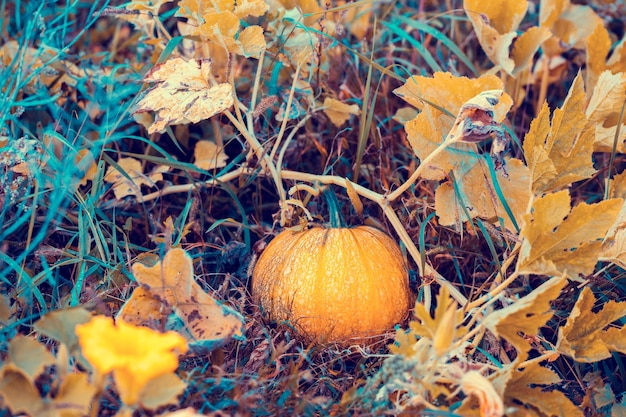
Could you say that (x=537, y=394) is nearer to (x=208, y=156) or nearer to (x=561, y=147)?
(x=561, y=147)

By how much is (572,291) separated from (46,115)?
1454mm

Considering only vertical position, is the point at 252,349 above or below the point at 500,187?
below

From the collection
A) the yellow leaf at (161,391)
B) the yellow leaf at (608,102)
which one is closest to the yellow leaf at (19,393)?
the yellow leaf at (161,391)

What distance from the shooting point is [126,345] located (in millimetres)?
703

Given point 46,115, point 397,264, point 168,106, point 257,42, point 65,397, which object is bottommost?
point 397,264

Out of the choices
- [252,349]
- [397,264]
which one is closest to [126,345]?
[252,349]

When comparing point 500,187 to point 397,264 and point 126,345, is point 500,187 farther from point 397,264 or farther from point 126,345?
point 126,345

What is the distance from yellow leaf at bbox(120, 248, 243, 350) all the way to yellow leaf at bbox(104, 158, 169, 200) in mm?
445

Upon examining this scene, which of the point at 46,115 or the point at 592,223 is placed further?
the point at 46,115

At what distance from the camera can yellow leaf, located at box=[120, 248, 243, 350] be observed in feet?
3.47

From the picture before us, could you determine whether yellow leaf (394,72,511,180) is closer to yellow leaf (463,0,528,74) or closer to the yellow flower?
yellow leaf (463,0,528,74)

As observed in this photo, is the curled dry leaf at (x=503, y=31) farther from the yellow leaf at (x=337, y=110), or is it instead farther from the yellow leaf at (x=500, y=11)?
the yellow leaf at (x=337, y=110)

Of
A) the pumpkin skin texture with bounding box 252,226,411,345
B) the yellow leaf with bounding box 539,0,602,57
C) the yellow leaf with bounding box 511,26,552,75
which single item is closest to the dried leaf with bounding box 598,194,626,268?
the pumpkin skin texture with bounding box 252,226,411,345

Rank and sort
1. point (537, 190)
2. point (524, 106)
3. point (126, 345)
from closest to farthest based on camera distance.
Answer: point (126, 345) → point (537, 190) → point (524, 106)
